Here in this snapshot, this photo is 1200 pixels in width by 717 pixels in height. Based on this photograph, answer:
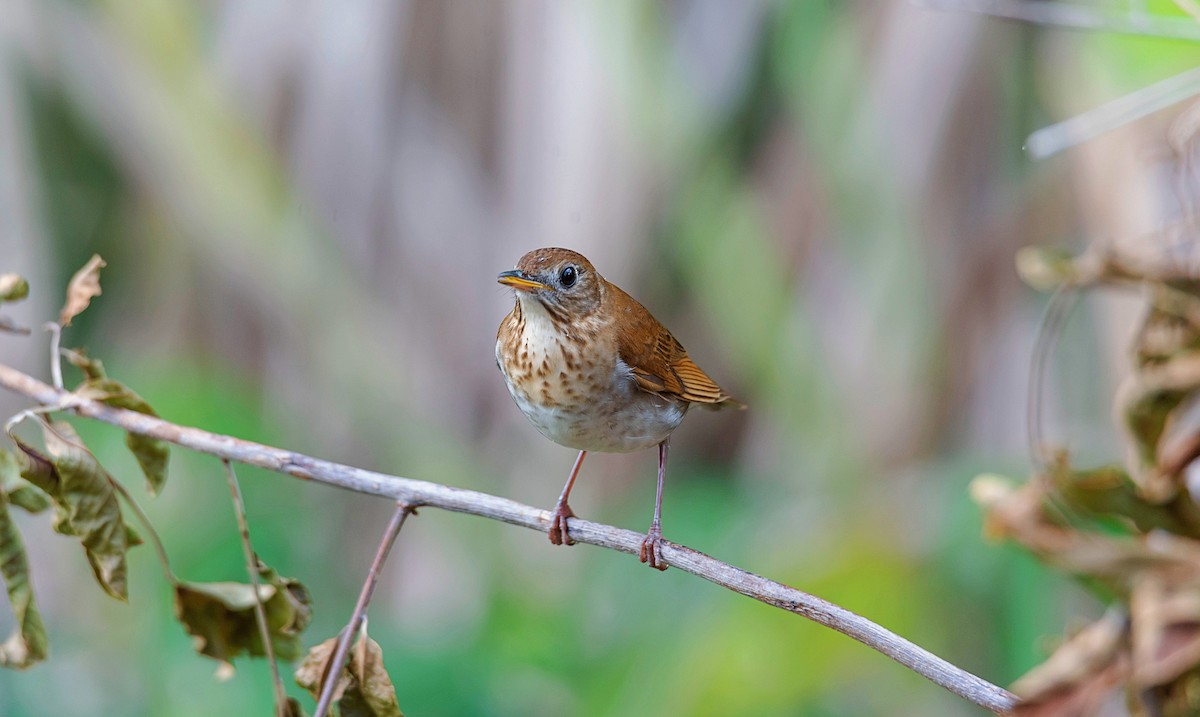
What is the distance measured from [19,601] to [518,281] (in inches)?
28.1

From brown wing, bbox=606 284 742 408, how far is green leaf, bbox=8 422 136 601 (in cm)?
77

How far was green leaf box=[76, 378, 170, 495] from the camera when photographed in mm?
1315

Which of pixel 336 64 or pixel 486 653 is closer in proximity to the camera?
pixel 486 653

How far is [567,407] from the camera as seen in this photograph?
1597 millimetres

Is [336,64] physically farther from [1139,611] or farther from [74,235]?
[1139,611]

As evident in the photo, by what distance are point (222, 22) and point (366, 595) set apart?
2.62 m

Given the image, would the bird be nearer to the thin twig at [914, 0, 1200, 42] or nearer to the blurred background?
the thin twig at [914, 0, 1200, 42]

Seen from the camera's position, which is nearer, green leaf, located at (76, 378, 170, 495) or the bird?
green leaf, located at (76, 378, 170, 495)

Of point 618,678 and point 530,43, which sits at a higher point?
point 530,43

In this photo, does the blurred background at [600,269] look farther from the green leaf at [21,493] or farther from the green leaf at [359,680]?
the green leaf at [21,493]

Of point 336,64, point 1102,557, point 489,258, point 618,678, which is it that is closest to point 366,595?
point 1102,557

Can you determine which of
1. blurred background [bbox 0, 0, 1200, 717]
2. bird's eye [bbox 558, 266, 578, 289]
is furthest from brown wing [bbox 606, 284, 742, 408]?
blurred background [bbox 0, 0, 1200, 717]

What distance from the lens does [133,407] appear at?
1354 mm

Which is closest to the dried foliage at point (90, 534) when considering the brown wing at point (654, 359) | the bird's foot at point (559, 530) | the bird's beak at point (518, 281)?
the bird's foot at point (559, 530)
